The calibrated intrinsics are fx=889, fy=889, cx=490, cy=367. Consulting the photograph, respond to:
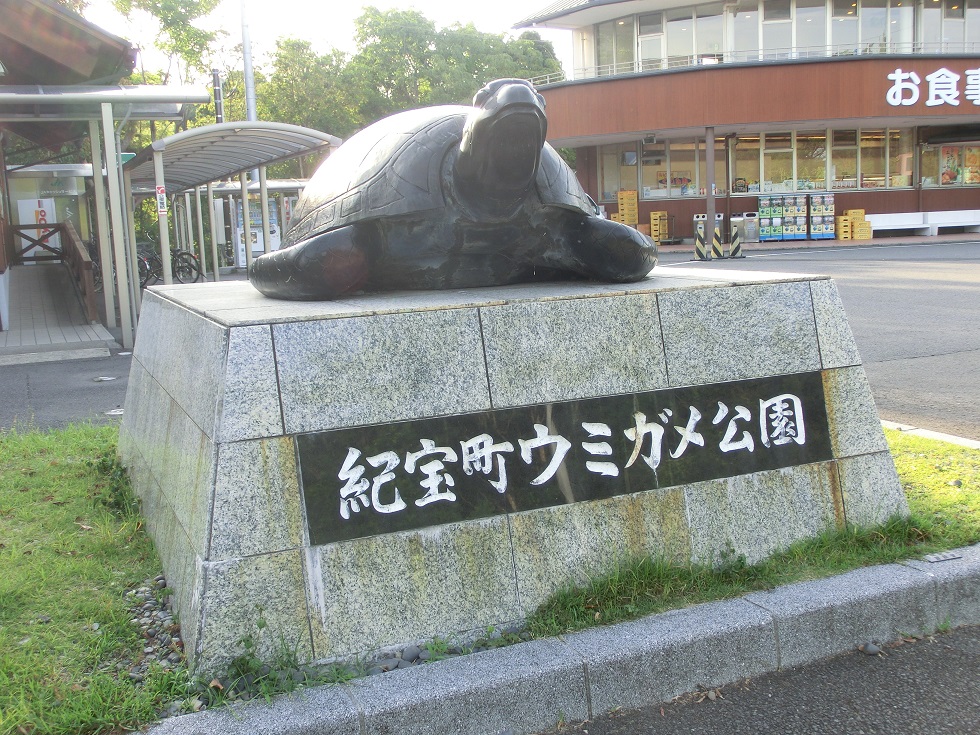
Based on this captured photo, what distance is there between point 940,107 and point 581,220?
22.8 metres

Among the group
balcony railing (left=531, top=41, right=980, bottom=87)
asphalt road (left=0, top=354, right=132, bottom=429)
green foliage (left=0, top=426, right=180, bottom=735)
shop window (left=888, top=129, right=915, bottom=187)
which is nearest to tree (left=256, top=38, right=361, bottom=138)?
balcony railing (left=531, top=41, right=980, bottom=87)

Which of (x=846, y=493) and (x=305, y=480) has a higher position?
(x=305, y=480)

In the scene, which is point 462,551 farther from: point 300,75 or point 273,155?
point 300,75

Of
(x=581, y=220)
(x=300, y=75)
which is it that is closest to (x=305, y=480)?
(x=581, y=220)

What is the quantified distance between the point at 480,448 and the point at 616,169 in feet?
81.0

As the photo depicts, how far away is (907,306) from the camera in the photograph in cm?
1136

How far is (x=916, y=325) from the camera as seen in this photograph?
9938mm

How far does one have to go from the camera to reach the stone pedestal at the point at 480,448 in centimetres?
290

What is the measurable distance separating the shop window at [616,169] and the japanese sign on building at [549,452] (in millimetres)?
23338

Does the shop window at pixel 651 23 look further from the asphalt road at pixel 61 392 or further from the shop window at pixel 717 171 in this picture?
the asphalt road at pixel 61 392

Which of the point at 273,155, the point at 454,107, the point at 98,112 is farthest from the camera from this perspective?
the point at 273,155

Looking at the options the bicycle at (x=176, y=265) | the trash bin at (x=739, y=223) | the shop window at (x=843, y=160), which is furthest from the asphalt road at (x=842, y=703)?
the shop window at (x=843, y=160)

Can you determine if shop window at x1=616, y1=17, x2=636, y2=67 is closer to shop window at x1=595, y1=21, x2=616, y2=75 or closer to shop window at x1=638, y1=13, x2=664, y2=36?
shop window at x1=595, y1=21, x2=616, y2=75

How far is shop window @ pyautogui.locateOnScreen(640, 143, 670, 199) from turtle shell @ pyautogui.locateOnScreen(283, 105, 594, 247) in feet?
73.8
